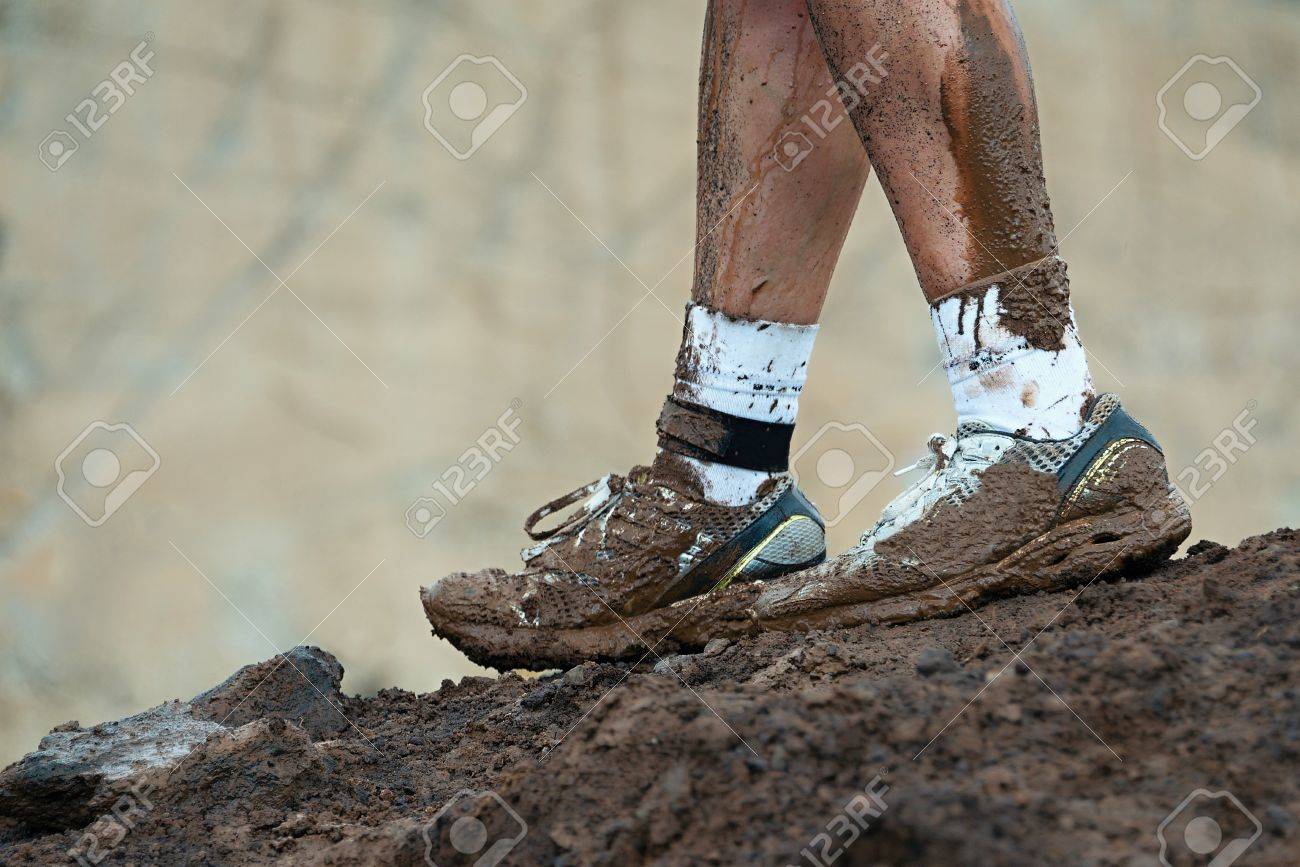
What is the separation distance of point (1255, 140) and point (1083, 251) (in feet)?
2.57

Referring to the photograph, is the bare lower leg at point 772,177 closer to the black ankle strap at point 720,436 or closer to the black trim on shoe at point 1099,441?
the black ankle strap at point 720,436

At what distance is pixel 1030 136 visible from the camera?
3.77 feet

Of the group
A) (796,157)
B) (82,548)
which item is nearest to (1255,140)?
(796,157)

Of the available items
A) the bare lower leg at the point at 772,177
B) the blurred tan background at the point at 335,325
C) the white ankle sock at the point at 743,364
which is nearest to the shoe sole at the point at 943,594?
the white ankle sock at the point at 743,364

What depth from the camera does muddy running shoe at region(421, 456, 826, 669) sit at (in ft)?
4.57

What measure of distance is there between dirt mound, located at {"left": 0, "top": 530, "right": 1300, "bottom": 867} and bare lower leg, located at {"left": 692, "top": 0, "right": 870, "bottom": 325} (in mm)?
411

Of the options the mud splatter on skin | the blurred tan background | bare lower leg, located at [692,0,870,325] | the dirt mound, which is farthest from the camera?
the blurred tan background

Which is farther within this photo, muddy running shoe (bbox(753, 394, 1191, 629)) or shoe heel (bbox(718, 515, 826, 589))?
shoe heel (bbox(718, 515, 826, 589))

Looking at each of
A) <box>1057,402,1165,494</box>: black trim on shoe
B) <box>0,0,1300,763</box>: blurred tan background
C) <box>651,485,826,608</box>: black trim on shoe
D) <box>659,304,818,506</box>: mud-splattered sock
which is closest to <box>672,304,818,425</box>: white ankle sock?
<box>659,304,818,506</box>: mud-splattered sock

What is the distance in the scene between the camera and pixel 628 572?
1396 mm

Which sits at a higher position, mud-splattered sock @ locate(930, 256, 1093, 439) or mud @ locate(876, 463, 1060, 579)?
mud-splattered sock @ locate(930, 256, 1093, 439)

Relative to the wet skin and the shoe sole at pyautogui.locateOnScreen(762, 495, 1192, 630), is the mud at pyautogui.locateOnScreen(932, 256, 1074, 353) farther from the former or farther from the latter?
the shoe sole at pyautogui.locateOnScreen(762, 495, 1192, 630)

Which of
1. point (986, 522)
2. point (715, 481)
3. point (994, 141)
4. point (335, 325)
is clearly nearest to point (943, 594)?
point (986, 522)

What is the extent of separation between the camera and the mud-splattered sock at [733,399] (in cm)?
139
